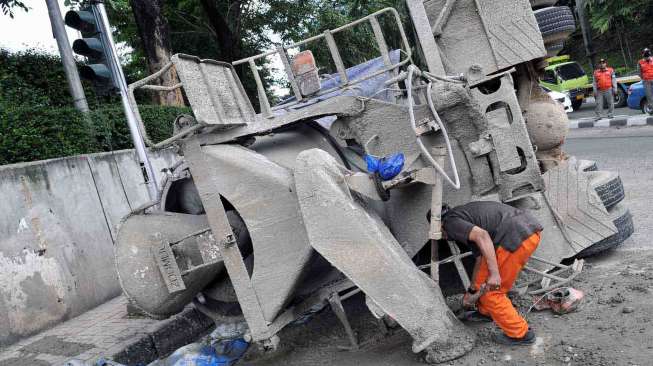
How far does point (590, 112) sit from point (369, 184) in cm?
1548

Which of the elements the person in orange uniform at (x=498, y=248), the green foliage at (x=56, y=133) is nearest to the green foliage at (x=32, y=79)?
the green foliage at (x=56, y=133)

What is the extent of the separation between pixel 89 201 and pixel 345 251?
4.13 meters

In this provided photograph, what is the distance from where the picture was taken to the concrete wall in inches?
195

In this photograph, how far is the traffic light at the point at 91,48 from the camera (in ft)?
17.3

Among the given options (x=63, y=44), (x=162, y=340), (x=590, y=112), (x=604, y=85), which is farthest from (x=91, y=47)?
(x=590, y=112)

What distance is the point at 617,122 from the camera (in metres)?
12.1

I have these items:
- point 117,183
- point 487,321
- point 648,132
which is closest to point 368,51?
point 648,132

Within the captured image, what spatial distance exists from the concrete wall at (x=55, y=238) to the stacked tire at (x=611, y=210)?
393cm

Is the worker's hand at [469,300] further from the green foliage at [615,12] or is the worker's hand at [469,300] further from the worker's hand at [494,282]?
the green foliage at [615,12]

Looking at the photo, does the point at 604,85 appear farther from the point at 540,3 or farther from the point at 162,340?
the point at 162,340

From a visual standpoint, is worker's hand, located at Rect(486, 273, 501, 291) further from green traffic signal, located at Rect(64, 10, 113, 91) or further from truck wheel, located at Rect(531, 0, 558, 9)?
green traffic signal, located at Rect(64, 10, 113, 91)

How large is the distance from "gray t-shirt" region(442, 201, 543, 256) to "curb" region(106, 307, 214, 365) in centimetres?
255

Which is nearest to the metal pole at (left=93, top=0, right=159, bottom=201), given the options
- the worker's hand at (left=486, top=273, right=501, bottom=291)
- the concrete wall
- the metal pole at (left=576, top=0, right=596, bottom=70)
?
the concrete wall

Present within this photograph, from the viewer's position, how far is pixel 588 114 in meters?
15.9
